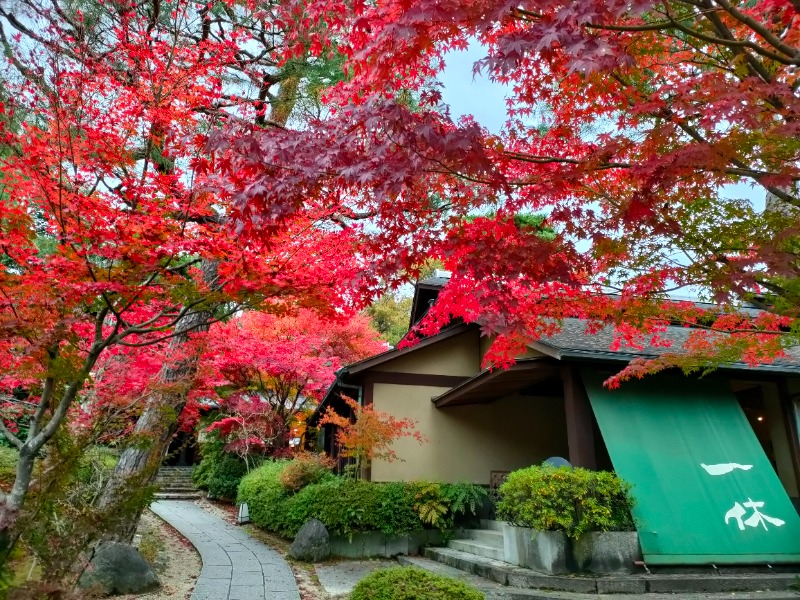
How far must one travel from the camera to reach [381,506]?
9.12 meters

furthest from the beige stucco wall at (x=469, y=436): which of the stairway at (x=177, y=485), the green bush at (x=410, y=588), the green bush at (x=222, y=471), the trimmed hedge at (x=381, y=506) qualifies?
the stairway at (x=177, y=485)

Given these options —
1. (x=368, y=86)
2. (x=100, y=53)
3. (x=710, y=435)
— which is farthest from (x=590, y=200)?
(x=100, y=53)

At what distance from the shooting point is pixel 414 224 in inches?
206

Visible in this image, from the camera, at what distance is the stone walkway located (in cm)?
638

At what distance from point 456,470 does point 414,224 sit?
7.21 metres

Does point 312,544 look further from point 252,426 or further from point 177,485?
point 177,485

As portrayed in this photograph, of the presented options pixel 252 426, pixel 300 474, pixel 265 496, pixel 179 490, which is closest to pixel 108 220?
pixel 300 474

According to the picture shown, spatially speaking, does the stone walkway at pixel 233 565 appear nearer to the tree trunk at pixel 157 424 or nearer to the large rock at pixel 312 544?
the large rock at pixel 312 544

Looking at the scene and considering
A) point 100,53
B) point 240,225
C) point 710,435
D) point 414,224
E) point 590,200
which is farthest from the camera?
point 710,435

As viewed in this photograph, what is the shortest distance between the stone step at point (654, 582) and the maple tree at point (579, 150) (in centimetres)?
251

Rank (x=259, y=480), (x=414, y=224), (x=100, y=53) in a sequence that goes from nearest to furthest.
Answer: (x=414, y=224) → (x=100, y=53) → (x=259, y=480)

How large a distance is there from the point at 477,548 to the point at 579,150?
589 centimetres

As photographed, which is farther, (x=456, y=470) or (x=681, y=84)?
(x=456, y=470)

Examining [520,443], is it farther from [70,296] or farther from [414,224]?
[70,296]
